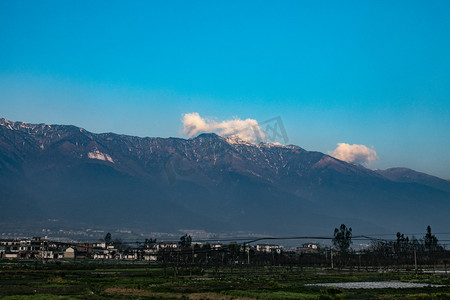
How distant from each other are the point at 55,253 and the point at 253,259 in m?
76.8

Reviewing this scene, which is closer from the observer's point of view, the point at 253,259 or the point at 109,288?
the point at 109,288

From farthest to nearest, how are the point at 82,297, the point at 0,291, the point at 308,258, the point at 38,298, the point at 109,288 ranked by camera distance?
the point at 308,258, the point at 109,288, the point at 0,291, the point at 82,297, the point at 38,298

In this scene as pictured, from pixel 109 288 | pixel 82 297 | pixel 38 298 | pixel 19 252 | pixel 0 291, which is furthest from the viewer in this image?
pixel 19 252

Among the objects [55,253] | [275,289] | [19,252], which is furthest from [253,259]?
[275,289]

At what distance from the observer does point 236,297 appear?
47.8m

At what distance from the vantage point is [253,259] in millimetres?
183500

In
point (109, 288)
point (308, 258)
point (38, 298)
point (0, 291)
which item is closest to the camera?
point (38, 298)

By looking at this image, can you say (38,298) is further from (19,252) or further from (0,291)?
(19,252)

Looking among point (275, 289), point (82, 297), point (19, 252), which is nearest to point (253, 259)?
point (19, 252)

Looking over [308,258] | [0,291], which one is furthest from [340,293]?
[308,258]

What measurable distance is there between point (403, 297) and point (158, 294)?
951 inches

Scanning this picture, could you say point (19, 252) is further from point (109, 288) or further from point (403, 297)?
point (403, 297)

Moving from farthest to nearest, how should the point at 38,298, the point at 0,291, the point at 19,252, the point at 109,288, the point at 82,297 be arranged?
the point at 19,252, the point at 109,288, the point at 0,291, the point at 82,297, the point at 38,298

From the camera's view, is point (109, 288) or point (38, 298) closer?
point (38, 298)
